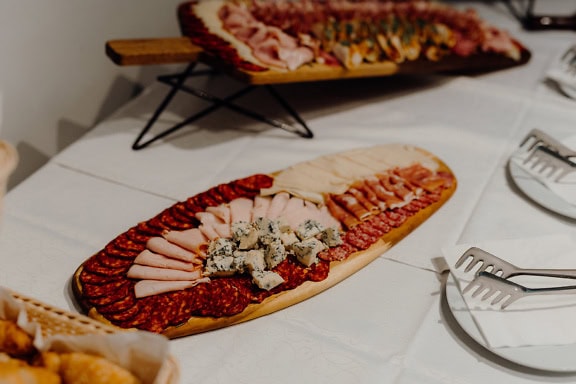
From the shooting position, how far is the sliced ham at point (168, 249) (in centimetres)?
121

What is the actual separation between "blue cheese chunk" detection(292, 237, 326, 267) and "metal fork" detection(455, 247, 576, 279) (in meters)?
0.28

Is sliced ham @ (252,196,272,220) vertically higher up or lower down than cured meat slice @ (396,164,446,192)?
higher up

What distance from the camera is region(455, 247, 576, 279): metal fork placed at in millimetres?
1176

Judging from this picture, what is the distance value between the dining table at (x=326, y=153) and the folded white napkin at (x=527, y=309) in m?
0.05

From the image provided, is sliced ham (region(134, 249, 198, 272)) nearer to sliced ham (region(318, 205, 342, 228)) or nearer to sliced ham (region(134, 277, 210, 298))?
sliced ham (region(134, 277, 210, 298))

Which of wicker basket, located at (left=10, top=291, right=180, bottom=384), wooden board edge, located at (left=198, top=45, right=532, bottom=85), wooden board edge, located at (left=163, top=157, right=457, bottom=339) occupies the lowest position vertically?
wooden board edge, located at (left=163, top=157, right=457, bottom=339)

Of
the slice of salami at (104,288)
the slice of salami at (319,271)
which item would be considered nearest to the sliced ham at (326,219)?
the slice of salami at (319,271)

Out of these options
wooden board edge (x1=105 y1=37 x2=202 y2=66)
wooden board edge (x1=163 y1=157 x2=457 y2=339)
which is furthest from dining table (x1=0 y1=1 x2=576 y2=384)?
wooden board edge (x1=105 y1=37 x2=202 y2=66)

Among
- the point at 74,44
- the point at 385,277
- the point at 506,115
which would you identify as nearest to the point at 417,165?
the point at 385,277

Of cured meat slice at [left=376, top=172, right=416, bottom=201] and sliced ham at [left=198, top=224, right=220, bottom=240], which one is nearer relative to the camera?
sliced ham at [left=198, top=224, right=220, bottom=240]

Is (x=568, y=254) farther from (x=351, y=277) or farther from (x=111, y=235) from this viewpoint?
(x=111, y=235)

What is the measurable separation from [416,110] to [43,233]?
112cm

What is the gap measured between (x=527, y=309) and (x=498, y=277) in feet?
0.28

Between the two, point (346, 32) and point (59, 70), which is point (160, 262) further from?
point (346, 32)
